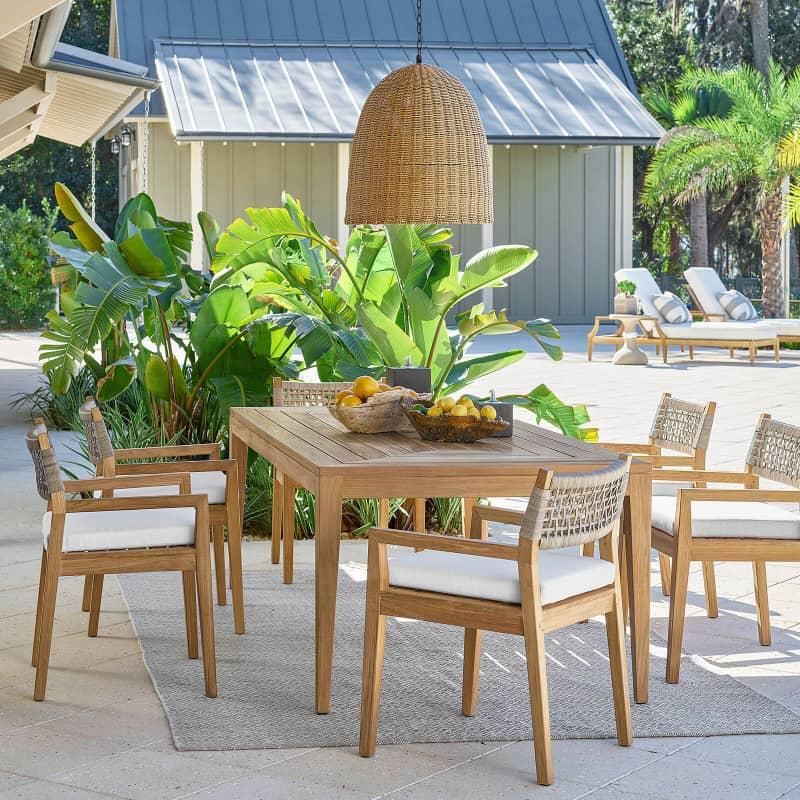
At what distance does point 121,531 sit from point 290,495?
1.70 meters

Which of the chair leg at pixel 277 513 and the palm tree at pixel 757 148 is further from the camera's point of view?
the palm tree at pixel 757 148

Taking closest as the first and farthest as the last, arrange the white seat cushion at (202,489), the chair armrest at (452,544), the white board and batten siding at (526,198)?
the chair armrest at (452,544)
the white seat cushion at (202,489)
the white board and batten siding at (526,198)

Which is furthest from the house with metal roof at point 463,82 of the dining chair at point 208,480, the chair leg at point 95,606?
the chair leg at point 95,606

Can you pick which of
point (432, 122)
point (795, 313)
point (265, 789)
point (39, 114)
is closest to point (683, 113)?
point (795, 313)

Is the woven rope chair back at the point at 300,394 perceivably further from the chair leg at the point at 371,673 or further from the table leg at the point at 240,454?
the chair leg at the point at 371,673

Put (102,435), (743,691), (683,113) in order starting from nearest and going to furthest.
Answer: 1. (743,691)
2. (102,435)
3. (683,113)

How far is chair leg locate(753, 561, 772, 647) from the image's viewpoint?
16.1 ft

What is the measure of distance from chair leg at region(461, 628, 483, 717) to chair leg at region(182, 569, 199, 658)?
3.13 ft

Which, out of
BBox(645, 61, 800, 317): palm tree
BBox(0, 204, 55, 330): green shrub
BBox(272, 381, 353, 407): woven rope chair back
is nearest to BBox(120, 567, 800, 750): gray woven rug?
BBox(272, 381, 353, 407): woven rope chair back

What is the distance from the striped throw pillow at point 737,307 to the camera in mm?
17906

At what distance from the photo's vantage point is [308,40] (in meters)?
22.8

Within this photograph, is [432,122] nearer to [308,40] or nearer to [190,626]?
[190,626]

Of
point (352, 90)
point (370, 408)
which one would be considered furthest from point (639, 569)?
point (352, 90)

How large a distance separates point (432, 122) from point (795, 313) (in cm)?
1997
